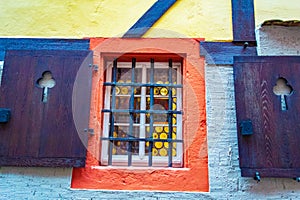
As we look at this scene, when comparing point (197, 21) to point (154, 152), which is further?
point (197, 21)

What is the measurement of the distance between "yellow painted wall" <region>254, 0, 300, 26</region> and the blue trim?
0.76 metres

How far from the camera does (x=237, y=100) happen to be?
2.50m

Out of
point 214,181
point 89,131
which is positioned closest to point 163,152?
point 214,181

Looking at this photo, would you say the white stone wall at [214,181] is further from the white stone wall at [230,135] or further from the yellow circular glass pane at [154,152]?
the yellow circular glass pane at [154,152]

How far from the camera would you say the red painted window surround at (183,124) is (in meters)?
2.49

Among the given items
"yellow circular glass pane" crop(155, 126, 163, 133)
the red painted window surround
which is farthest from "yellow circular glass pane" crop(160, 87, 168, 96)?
"yellow circular glass pane" crop(155, 126, 163, 133)

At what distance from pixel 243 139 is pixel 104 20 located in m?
1.57

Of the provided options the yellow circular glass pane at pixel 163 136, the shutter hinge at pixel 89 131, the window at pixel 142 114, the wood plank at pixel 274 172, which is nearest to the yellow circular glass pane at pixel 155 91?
the window at pixel 142 114

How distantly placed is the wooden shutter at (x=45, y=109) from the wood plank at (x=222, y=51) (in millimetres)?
988

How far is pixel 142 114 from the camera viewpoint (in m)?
2.76

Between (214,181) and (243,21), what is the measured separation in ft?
4.62

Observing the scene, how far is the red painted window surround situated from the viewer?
2.49 metres

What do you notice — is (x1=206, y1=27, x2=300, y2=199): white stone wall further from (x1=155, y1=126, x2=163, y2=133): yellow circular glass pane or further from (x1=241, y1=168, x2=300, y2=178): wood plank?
(x1=155, y1=126, x2=163, y2=133): yellow circular glass pane

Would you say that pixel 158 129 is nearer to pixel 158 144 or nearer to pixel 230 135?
pixel 158 144
